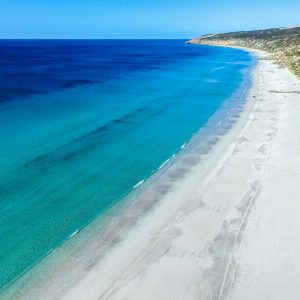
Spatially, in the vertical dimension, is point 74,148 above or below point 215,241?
below

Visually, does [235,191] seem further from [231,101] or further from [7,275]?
[231,101]

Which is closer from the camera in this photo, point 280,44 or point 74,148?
point 74,148

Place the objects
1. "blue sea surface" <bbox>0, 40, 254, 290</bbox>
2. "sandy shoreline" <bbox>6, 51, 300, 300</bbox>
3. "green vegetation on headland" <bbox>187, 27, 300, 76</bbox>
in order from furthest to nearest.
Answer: "green vegetation on headland" <bbox>187, 27, 300, 76</bbox> < "blue sea surface" <bbox>0, 40, 254, 290</bbox> < "sandy shoreline" <bbox>6, 51, 300, 300</bbox>

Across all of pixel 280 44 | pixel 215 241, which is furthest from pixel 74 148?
pixel 280 44

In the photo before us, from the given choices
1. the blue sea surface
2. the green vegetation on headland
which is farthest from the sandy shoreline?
the green vegetation on headland

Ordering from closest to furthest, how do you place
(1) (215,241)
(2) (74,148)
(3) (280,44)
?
(1) (215,241) < (2) (74,148) < (3) (280,44)

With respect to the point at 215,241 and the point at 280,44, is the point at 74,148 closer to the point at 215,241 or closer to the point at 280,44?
the point at 215,241

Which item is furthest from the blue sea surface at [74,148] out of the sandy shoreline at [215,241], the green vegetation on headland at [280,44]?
the green vegetation on headland at [280,44]

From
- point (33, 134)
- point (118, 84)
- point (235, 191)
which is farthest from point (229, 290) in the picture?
point (118, 84)

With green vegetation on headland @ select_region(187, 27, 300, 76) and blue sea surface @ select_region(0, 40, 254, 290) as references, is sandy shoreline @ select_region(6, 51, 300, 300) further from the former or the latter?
green vegetation on headland @ select_region(187, 27, 300, 76)
